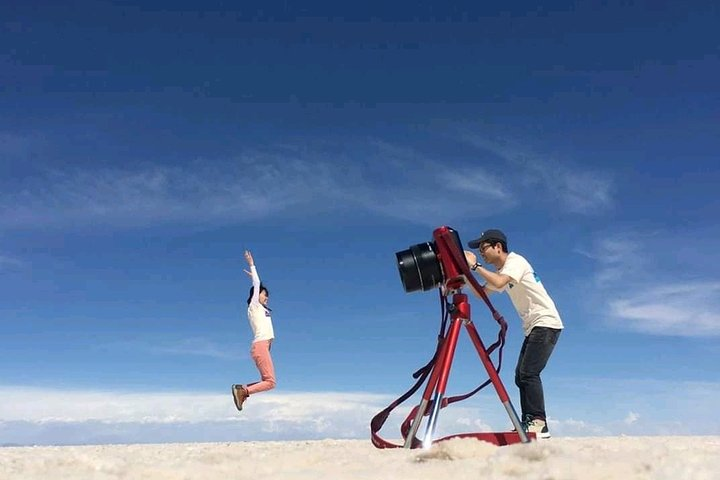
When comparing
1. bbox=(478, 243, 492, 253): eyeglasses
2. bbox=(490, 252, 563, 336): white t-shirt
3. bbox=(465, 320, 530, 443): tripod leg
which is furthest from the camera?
bbox=(478, 243, 492, 253): eyeglasses

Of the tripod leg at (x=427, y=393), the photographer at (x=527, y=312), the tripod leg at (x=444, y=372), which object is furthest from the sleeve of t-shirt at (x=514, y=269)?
the tripod leg at (x=427, y=393)

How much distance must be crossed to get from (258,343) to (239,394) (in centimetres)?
104

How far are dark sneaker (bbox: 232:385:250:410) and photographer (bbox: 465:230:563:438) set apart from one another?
6.49m

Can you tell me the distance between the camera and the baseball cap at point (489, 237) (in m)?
6.91

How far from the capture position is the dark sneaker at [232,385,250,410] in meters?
11.8

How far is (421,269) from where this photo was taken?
6188mm

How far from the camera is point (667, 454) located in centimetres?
453

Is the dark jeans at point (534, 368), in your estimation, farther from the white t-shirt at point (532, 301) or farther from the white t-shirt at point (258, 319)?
the white t-shirt at point (258, 319)

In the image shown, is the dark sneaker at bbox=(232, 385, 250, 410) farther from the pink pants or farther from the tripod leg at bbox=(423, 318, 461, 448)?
the tripod leg at bbox=(423, 318, 461, 448)

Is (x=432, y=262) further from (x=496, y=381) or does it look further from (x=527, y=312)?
(x=527, y=312)

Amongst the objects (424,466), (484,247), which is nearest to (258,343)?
(484,247)

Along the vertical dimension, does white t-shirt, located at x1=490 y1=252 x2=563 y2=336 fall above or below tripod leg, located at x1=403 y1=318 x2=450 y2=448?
above

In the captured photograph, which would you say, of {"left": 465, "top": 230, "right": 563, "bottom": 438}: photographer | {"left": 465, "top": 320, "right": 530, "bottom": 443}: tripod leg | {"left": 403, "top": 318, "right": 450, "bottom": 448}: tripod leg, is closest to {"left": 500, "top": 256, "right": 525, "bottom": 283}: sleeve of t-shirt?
{"left": 465, "top": 230, "right": 563, "bottom": 438}: photographer

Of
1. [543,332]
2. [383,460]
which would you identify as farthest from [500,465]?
[543,332]
